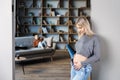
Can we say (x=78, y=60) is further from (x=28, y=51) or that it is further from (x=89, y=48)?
(x=28, y=51)

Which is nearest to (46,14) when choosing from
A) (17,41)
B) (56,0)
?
(56,0)

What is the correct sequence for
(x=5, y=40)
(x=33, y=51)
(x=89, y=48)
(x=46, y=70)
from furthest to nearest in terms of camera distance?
(x=33, y=51)
(x=46, y=70)
(x=5, y=40)
(x=89, y=48)

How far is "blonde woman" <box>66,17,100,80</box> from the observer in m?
2.68

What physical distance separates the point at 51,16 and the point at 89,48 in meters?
6.77

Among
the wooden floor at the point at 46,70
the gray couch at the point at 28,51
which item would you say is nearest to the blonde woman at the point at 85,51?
the wooden floor at the point at 46,70

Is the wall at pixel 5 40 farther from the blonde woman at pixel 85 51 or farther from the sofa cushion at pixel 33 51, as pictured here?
the sofa cushion at pixel 33 51

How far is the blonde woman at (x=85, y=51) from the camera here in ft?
8.79

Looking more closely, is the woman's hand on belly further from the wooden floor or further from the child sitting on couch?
the child sitting on couch

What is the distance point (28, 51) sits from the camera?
7094 millimetres

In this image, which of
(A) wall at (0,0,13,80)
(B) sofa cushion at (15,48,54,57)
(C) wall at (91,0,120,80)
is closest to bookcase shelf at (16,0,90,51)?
(B) sofa cushion at (15,48,54,57)

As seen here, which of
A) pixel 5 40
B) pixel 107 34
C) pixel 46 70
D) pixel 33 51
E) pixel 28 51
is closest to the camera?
pixel 107 34

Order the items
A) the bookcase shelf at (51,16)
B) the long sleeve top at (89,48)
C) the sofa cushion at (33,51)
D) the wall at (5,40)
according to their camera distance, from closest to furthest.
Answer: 1. the long sleeve top at (89,48)
2. the wall at (5,40)
3. the sofa cushion at (33,51)
4. the bookcase shelf at (51,16)

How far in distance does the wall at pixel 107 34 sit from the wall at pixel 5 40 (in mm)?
1040

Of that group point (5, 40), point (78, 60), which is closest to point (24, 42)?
point (5, 40)
